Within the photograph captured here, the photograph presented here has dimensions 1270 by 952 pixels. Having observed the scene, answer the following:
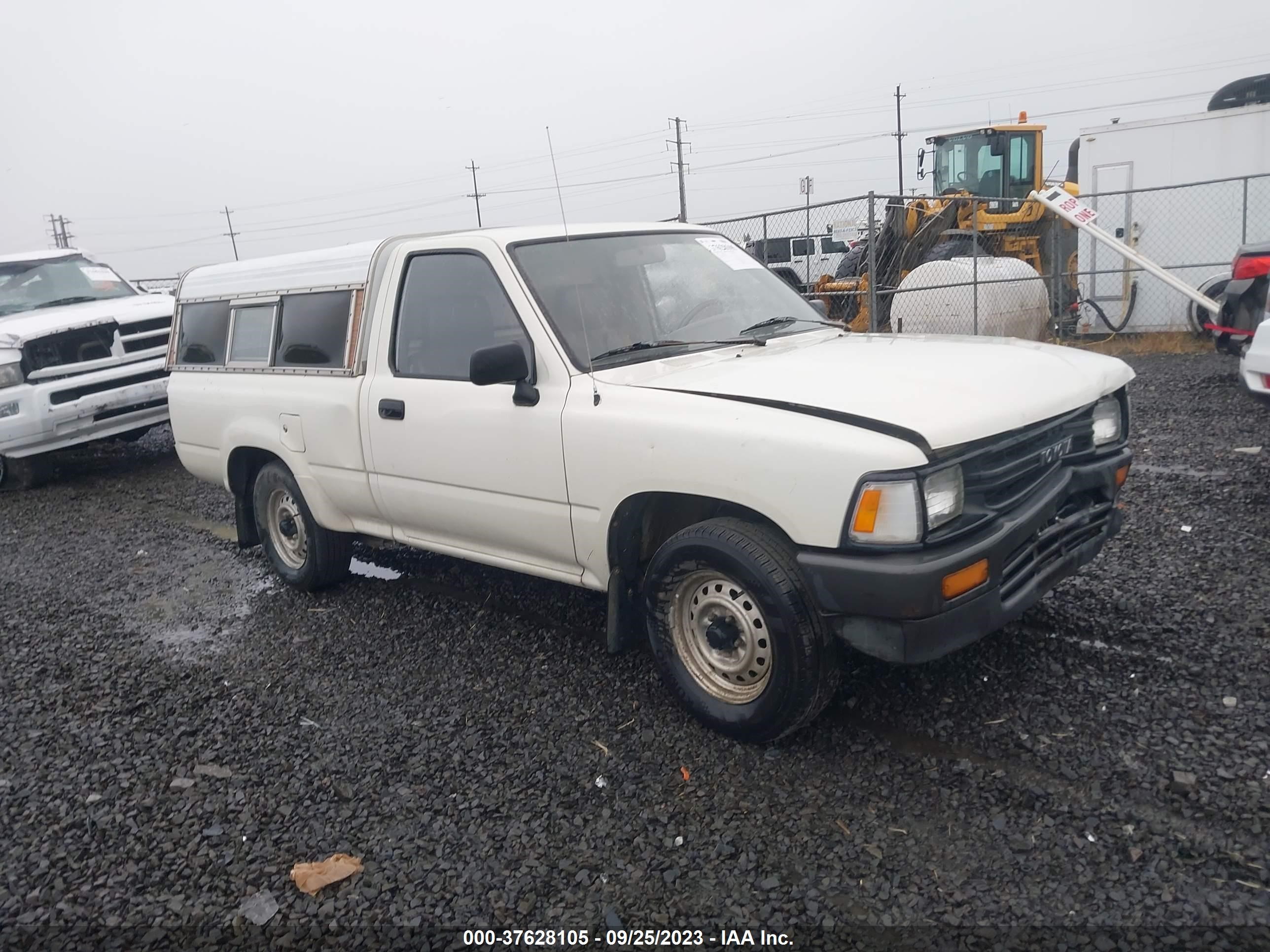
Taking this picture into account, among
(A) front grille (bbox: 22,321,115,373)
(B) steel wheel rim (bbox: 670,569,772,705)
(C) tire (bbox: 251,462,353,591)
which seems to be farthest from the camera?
(A) front grille (bbox: 22,321,115,373)

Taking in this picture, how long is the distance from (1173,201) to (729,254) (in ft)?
36.7

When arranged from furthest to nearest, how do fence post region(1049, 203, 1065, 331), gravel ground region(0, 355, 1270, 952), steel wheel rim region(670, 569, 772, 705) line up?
fence post region(1049, 203, 1065, 331) → steel wheel rim region(670, 569, 772, 705) → gravel ground region(0, 355, 1270, 952)

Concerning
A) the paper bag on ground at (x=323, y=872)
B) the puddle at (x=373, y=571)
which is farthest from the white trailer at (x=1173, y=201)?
the paper bag on ground at (x=323, y=872)

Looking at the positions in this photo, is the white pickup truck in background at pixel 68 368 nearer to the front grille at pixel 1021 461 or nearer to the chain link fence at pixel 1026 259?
the chain link fence at pixel 1026 259

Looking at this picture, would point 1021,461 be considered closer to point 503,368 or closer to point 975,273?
point 503,368

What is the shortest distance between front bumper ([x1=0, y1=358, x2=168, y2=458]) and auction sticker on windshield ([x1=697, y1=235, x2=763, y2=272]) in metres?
5.58

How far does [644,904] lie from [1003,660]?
1.92 m

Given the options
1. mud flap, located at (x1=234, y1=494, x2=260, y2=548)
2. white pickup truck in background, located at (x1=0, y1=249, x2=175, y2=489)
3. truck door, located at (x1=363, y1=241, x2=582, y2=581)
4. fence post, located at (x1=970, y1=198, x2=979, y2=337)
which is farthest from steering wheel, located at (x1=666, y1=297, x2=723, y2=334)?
fence post, located at (x1=970, y1=198, x2=979, y2=337)

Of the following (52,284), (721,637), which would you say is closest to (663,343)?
(721,637)

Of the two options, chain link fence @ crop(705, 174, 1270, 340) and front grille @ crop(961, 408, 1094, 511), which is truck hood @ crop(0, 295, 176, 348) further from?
front grille @ crop(961, 408, 1094, 511)

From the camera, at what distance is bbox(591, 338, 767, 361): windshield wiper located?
12.8ft

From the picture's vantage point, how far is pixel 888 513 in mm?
2906

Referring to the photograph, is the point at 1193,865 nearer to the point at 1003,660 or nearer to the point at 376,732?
the point at 1003,660

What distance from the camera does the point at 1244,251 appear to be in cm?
866
